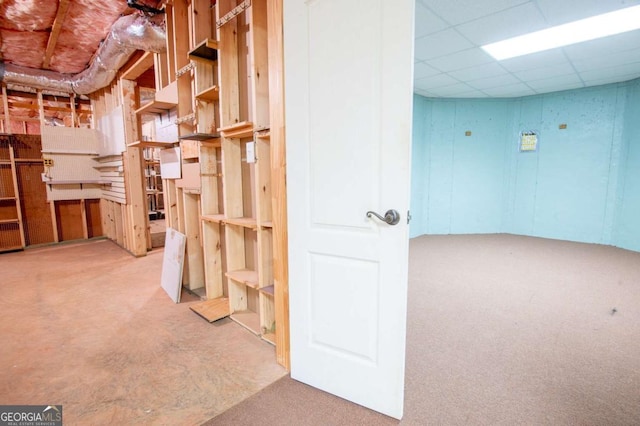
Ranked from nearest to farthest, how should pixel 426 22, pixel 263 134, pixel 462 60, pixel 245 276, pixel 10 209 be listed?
pixel 263 134
pixel 245 276
pixel 426 22
pixel 462 60
pixel 10 209

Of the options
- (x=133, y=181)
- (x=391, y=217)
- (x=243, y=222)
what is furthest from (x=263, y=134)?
(x=133, y=181)

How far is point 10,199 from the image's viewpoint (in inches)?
196

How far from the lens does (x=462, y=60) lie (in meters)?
3.87

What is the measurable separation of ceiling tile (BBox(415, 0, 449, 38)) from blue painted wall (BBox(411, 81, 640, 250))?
2.56 metres

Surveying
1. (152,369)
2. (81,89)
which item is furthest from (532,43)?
(81,89)

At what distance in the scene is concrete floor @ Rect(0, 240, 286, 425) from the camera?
167 centimetres

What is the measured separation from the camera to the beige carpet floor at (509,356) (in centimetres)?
157

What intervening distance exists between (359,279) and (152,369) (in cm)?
149

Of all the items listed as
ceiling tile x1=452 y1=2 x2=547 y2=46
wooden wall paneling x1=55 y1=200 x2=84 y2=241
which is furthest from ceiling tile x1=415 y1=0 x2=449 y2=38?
wooden wall paneling x1=55 y1=200 x2=84 y2=241

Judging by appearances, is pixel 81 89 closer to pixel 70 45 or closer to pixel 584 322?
pixel 70 45

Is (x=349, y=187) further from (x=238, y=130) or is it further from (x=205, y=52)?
(x=205, y=52)

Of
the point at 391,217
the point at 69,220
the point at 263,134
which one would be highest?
the point at 263,134

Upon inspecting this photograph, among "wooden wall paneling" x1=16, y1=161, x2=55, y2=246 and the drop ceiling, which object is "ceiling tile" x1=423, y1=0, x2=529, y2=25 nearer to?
the drop ceiling

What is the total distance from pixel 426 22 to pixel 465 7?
371 millimetres
